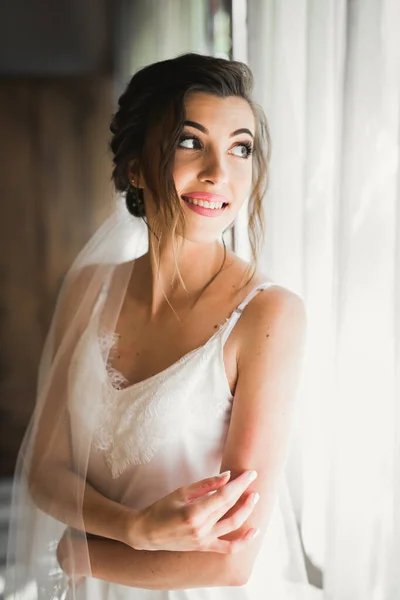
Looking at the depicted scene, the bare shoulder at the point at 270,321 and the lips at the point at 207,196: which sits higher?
the lips at the point at 207,196

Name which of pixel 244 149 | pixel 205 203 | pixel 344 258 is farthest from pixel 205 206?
pixel 344 258

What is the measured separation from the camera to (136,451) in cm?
91

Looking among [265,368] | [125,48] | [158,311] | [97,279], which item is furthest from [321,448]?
[125,48]

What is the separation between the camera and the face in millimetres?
883

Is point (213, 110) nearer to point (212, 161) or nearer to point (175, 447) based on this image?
point (212, 161)

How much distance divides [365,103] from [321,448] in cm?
53

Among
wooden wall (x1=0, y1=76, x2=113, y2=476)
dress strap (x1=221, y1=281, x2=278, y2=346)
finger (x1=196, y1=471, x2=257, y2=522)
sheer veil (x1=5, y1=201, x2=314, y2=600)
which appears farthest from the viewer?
wooden wall (x1=0, y1=76, x2=113, y2=476)

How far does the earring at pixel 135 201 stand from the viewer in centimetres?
110

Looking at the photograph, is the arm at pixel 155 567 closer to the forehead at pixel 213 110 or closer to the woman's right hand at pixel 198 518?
the woman's right hand at pixel 198 518

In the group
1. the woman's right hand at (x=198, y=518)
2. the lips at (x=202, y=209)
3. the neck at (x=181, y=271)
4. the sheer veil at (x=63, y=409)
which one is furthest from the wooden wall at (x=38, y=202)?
the woman's right hand at (x=198, y=518)

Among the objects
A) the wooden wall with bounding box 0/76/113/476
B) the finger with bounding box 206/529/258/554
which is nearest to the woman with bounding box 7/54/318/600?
the finger with bounding box 206/529/258/554

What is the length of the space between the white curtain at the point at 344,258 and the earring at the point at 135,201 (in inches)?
10.2

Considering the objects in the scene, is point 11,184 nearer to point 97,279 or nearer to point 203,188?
point 97,279

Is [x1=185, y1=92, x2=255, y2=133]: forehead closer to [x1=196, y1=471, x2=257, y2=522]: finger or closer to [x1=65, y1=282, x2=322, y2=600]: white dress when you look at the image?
[x1=65, y1=282, x2=322, y2=600]: white dress
